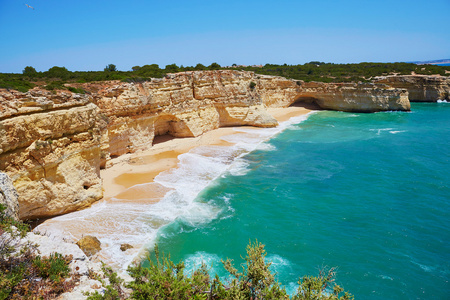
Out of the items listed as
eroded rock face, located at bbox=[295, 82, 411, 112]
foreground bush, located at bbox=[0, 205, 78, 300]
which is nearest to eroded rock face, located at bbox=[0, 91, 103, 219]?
foreground bush, located at bbox=[0, 205, 78, 300]

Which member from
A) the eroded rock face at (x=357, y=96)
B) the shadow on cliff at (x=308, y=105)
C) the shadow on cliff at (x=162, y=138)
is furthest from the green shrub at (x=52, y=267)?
the shadow on cliff at (x=308, y=105)

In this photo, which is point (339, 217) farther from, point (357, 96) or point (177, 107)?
point (357, 96)

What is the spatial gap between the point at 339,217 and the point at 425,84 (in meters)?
52.2

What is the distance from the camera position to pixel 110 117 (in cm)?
2322

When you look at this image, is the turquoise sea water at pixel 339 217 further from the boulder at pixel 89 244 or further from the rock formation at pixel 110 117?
the rock formation at pixel 110 117

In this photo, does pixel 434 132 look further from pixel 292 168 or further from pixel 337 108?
pixel 292 168

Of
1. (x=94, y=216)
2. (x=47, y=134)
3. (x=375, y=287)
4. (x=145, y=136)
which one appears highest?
(x=47, y=134)

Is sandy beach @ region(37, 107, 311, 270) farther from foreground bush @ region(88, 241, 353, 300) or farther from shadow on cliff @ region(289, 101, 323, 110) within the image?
shadow on cliff @ region(289, 101, 323, 110)

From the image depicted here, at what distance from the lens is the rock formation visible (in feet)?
45.6

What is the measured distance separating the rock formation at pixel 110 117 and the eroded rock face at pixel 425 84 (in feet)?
29.1

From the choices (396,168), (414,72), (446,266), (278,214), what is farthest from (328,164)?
(414,72)

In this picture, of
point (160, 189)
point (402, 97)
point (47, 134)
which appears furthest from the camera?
point (402, 97)

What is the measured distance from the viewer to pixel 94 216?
51.1 ft

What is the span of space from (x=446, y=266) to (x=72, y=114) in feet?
66.7
